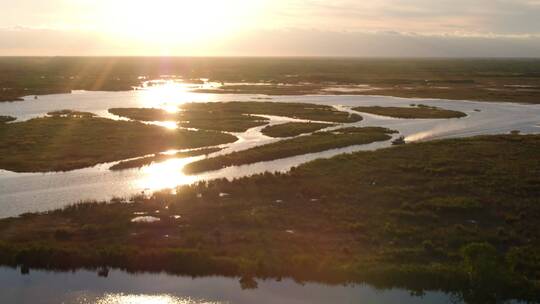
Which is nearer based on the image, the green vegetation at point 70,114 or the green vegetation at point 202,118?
the green vegetation at point 202,118

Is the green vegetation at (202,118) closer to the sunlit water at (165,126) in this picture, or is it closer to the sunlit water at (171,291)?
the sunlit water at (165,126)

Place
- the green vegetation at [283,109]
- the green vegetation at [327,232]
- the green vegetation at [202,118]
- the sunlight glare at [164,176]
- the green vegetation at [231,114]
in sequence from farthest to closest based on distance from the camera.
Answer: the green vegetation at [283,109] → the green vegetation at [231,114] → the green vegetation at [202,118] → the sunlight glare at [164,176] → the green vegetation at [327,232]

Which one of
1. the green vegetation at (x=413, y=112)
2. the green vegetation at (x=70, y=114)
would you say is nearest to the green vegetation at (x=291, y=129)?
the green vegetation at (x=413, y=112)

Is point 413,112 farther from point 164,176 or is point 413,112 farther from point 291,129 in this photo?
point 164,176

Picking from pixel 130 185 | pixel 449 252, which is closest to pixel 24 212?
pixel 130 185

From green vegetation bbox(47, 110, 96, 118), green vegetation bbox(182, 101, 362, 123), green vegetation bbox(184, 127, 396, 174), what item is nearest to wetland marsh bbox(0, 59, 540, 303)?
green vegetation bbox(184, 127, 396, 174)

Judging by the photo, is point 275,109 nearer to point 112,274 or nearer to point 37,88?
point 112,274
